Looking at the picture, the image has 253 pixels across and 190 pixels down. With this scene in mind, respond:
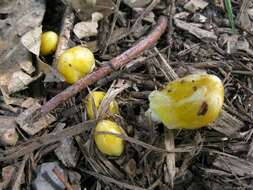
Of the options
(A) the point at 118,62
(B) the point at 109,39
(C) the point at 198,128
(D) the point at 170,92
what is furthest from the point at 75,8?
(C) the point at 198,128

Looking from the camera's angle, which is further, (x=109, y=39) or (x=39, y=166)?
(x=109, y=39)

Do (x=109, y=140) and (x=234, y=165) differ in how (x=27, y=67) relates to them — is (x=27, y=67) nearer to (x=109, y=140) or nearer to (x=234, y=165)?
(x=109, y=140)

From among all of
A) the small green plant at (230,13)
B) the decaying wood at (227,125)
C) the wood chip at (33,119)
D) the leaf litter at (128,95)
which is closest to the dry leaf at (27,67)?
the leaf litter at (128,95)

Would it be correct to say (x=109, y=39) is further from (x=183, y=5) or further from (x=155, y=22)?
(x=183, y=5)

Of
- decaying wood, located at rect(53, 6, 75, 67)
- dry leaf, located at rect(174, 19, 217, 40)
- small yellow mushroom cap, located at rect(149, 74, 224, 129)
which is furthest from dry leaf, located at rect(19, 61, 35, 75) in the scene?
dry leaf, located at rect(174, 19, 217, 40)

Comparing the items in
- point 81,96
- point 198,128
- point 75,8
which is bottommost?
point 198,128

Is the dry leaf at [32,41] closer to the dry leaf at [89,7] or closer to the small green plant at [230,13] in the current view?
A: the dry leaf at [89,7]

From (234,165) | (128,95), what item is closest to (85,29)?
(128,95)
